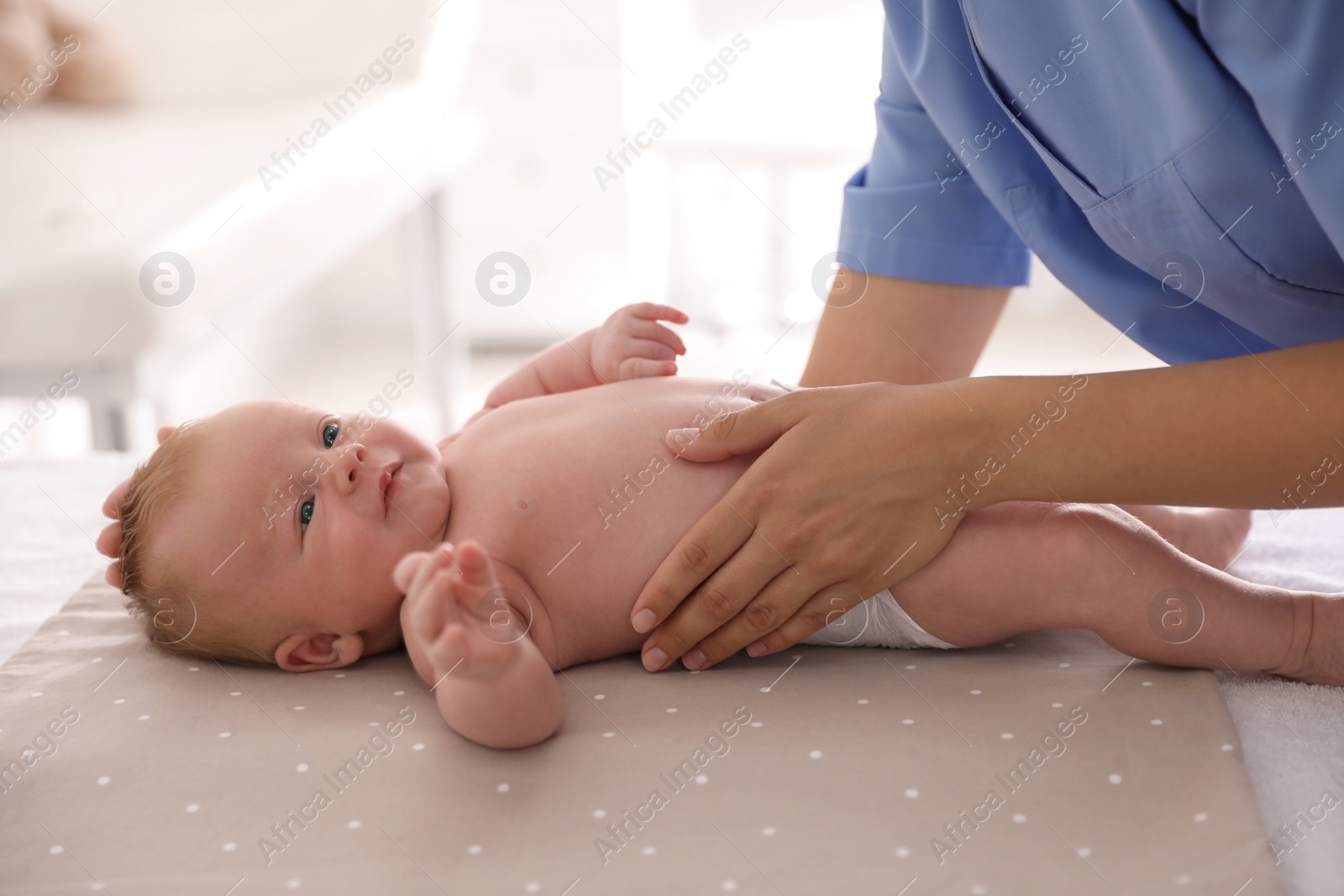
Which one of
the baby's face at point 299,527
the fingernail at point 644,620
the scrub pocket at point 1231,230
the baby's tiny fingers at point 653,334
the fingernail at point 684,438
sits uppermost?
the scrub pocket at point 1231,230

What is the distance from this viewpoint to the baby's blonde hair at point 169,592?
93cm

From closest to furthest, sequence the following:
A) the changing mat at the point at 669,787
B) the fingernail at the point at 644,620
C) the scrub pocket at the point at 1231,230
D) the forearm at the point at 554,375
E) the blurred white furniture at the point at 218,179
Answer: the changing mat at the point at 669,787 → the scrub pocket at the point at 1231,230 → the fingernail at the point at 644,620 → the forearm at the point at 554,375 → the blurred white furniture at the point at 218,179

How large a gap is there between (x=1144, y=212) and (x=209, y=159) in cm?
163

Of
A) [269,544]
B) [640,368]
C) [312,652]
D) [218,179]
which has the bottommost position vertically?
[312,652]

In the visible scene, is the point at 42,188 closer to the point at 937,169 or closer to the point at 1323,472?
the point at 937,169

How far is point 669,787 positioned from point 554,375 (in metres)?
0.60

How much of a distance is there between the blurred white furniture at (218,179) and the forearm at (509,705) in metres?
0.88

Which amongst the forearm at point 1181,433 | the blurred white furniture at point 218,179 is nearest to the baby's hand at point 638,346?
the forearm at point 1181,433

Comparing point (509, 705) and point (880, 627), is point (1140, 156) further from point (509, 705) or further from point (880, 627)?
point (509, 705)

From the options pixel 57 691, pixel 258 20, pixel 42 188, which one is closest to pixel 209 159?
pixel 42 188

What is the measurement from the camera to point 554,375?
1233mm

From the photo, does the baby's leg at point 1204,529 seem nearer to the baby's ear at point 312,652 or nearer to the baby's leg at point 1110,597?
the baby's leg at point 1110,597

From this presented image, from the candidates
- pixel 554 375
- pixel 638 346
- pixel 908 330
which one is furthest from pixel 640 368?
pixel 908 330

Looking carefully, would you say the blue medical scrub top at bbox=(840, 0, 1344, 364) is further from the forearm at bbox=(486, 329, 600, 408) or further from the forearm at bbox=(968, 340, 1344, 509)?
the forearm at bbox=(486, 329, 600, 408)
